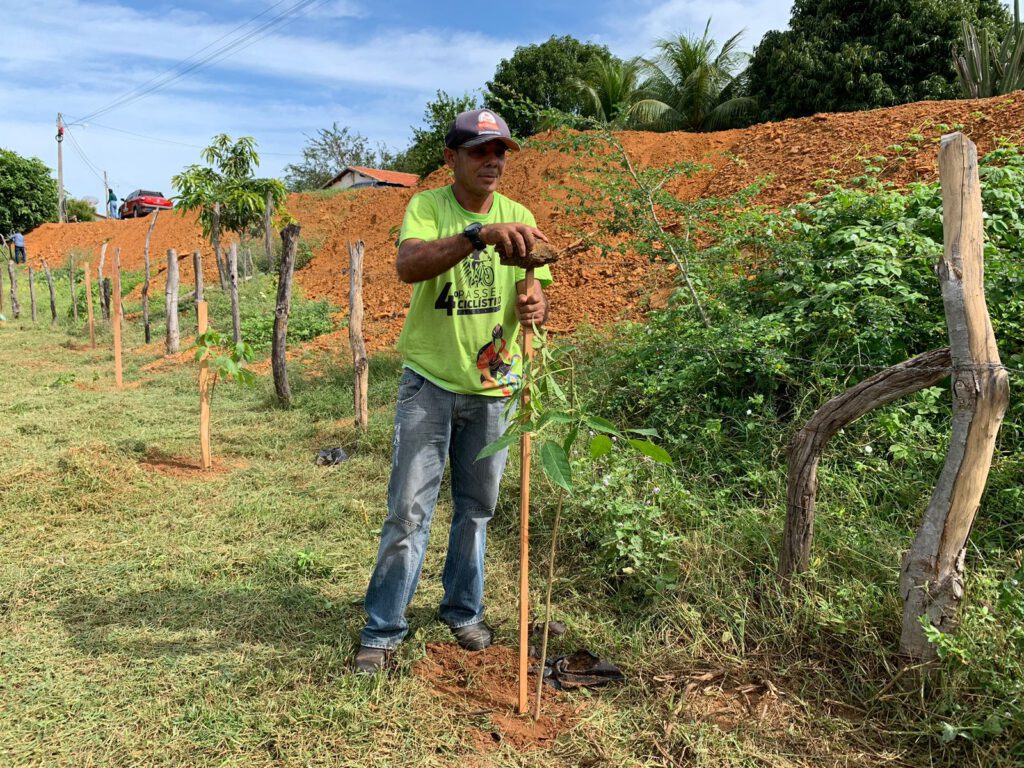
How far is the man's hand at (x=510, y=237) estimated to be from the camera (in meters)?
1.99

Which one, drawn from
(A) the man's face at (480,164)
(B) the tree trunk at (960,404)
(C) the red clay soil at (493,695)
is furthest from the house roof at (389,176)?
(B) the tree trunk at (960,404)

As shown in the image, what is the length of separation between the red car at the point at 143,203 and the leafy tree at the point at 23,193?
361 centimetres

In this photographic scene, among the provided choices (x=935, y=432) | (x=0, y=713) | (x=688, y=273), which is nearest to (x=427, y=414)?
(x=0, y=713)

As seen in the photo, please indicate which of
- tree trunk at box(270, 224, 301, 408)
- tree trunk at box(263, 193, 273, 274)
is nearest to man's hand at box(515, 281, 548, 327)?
tree trunk at box(270, 224, 301, 408)

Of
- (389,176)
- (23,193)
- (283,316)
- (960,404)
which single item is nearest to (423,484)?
(960,404)

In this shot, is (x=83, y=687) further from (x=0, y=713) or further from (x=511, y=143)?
(x=511, y=143)

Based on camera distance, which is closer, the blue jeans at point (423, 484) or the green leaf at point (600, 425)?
the green leaf at point (600, 425)

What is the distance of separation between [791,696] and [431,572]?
167 cm

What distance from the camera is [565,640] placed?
2730mm

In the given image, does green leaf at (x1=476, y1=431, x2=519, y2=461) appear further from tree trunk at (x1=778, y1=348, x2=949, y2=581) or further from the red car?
the red car

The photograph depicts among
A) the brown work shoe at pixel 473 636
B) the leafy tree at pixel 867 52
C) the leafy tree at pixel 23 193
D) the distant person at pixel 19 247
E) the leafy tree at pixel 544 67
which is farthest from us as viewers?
the leafy tree at pixel 23 193

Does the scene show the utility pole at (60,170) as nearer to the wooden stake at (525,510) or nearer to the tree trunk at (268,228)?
the tree trunk at (268,228)

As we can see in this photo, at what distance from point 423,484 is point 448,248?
81 centimetres

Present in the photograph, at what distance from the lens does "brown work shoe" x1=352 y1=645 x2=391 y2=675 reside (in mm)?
2408
